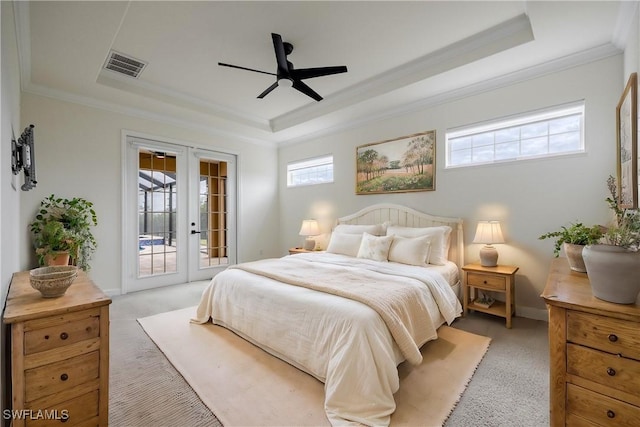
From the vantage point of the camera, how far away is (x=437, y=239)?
10.8 ft

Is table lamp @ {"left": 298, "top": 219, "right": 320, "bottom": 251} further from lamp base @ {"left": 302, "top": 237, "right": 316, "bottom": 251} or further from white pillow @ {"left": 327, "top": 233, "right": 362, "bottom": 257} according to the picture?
white pillow @ {"left": 327, "top": 233, "right": 362, "bottom": 257}

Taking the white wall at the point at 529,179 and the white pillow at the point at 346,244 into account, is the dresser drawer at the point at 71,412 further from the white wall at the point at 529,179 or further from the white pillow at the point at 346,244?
the white wall at the point at 529,179

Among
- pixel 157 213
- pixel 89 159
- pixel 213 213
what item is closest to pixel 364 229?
pixel 213 213

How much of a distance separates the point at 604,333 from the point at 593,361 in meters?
0.14

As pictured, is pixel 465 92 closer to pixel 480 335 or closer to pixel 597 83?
pixel 597 83

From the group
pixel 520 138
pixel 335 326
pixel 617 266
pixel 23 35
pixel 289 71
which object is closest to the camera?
pixel 617 266

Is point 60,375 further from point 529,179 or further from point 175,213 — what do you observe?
point 529,179

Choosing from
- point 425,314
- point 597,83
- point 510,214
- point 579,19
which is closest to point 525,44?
point 579,19

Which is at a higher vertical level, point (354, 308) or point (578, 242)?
point (578, 242)

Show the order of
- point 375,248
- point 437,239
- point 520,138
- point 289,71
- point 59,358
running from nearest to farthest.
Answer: point 59,358
point 289,71
point 520,138
point 437,239
point 375,248

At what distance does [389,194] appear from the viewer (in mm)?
4184

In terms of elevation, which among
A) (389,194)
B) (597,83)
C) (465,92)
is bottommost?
(389,194)

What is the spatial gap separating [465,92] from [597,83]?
118 cm

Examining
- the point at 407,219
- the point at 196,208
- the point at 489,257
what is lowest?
the point at 489,257
